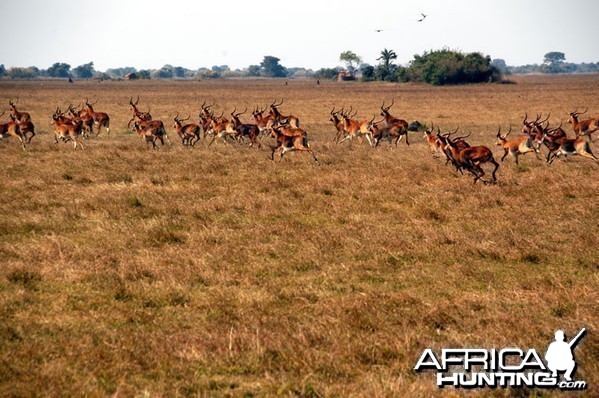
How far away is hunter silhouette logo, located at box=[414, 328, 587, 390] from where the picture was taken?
610 centimetres

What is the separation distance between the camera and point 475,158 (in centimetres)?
1675

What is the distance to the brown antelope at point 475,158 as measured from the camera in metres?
16.6

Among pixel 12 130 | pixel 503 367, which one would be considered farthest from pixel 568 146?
pixel 12 130

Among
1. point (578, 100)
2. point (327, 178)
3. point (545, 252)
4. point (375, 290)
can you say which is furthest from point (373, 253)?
point (578, 100)

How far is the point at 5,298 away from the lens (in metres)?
8.55

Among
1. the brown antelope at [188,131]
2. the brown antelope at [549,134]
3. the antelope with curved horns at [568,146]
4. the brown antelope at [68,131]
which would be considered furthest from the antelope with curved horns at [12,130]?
the antelope with curved horns at [568,146]

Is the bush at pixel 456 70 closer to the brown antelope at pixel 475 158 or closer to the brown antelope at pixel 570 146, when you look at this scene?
the brown antelope at pixel 570 146

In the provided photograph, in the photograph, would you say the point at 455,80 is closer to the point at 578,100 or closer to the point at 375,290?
the point at 578,100

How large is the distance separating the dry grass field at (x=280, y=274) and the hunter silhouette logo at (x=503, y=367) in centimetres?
16

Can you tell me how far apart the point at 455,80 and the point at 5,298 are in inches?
3216

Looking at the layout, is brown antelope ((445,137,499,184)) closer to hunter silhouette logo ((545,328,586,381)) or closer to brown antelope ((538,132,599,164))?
brown antelope ((538,132,599,164))

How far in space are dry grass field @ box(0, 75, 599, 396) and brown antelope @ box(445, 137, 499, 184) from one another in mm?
409

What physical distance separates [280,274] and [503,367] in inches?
163

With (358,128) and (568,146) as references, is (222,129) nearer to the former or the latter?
(358,128)
